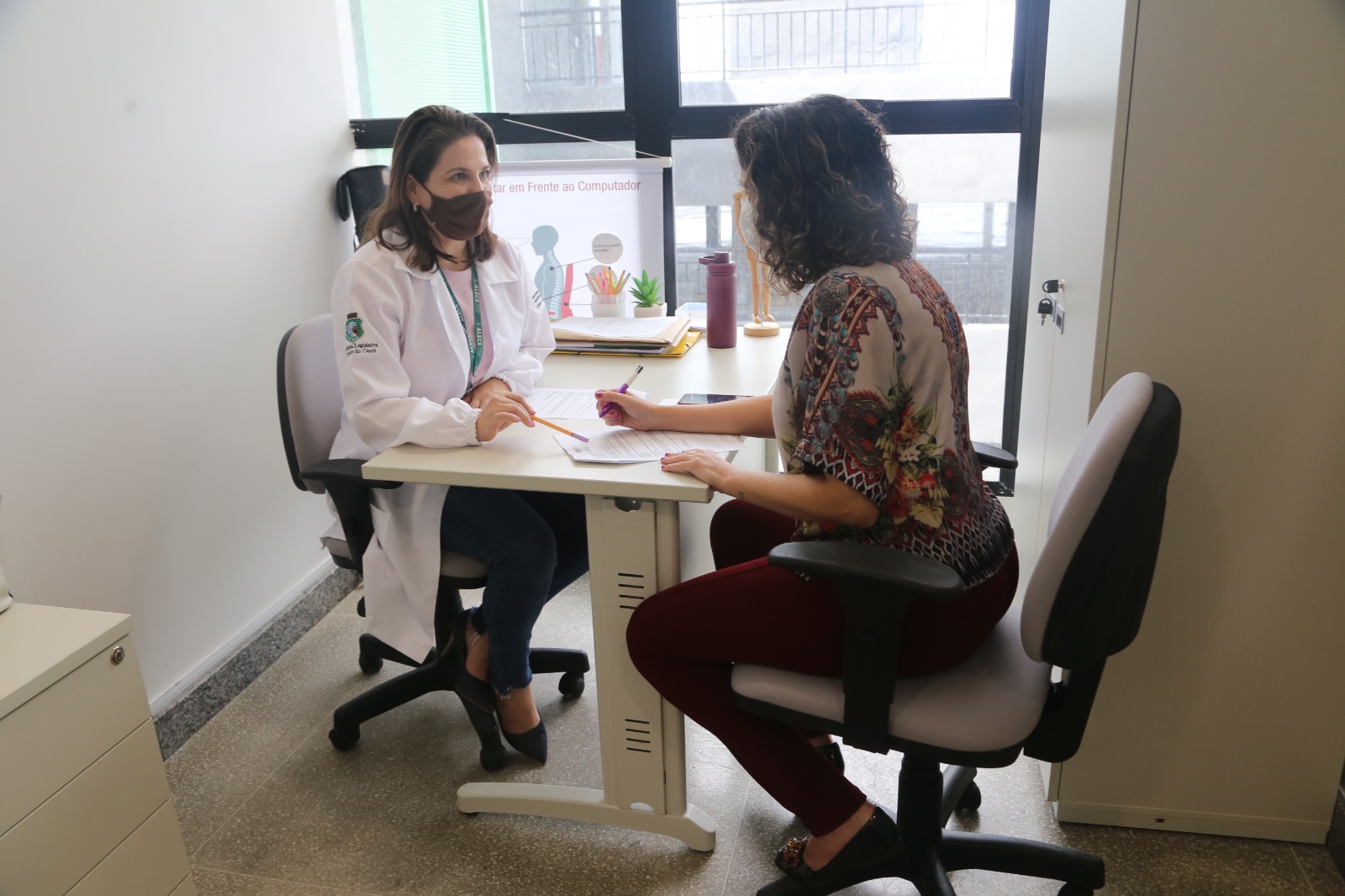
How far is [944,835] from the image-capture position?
152 centimetres

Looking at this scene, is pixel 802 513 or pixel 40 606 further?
pixel 40 606

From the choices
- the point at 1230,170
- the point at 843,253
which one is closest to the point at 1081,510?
the point at 843,253

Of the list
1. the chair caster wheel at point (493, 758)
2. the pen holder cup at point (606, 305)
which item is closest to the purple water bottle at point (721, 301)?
the pen holder cup at point (606, 305)

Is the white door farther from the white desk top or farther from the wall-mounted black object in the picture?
the wall-mounted black object

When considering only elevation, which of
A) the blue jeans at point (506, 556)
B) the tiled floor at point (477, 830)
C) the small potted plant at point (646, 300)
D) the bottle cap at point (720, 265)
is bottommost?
the tiled floor at point (477, 830)

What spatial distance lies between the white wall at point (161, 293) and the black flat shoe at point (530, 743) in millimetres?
758

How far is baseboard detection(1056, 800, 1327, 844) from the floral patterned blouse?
26.4 inches

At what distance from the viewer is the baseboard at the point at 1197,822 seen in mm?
1661

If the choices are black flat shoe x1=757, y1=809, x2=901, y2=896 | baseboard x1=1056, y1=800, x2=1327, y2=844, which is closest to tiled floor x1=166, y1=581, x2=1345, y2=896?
baseboard x1=1056, y1=800, x2=1327, y2=844

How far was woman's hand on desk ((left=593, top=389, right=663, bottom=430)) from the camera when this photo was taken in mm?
1625

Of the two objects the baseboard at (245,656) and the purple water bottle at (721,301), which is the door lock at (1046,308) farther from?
the baseboard at (245,656)

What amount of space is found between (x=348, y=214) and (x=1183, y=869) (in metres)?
2.39

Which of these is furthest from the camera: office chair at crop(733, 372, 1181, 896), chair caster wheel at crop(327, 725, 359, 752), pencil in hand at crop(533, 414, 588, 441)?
chair caster wheel at crop(327, 725, 359, 752)

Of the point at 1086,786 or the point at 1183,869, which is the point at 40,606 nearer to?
the point at 1086,786
